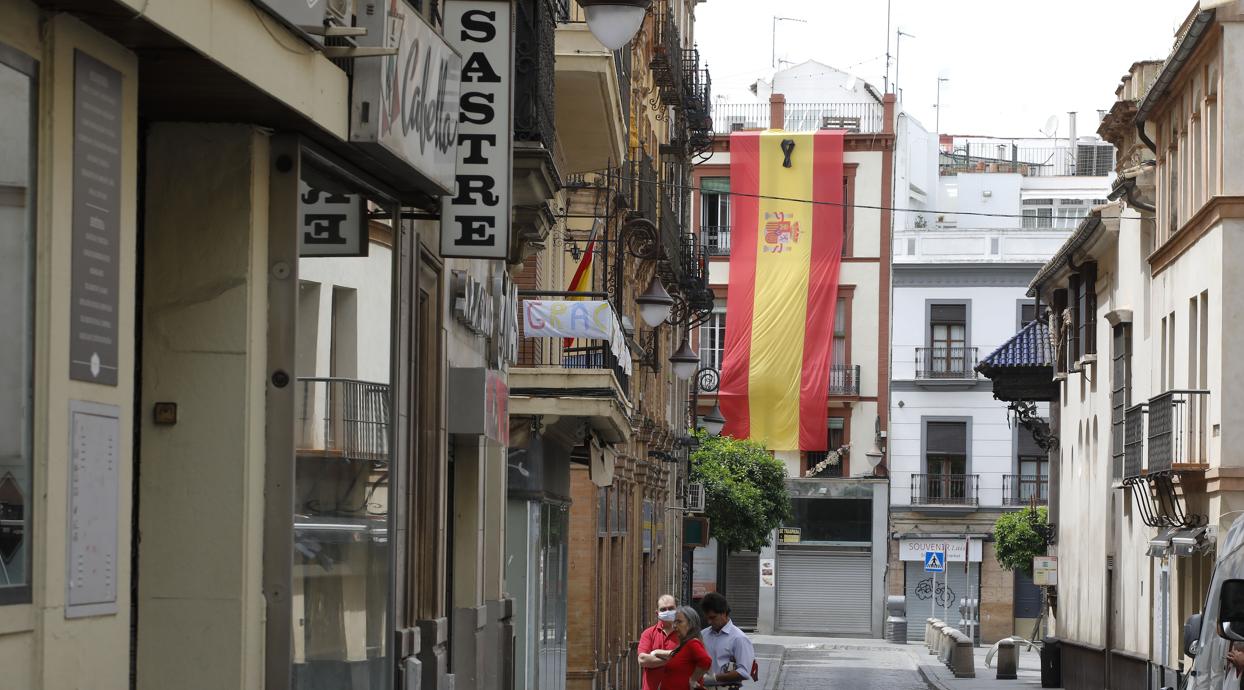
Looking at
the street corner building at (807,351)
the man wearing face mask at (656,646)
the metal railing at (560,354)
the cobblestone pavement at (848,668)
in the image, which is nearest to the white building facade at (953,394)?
the street corner building at (807,351)

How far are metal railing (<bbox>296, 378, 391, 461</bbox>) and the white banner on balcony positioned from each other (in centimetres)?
913

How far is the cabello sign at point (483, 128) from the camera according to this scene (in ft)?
37.8

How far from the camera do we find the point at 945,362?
65688mm

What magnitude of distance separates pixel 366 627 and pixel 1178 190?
1955cm

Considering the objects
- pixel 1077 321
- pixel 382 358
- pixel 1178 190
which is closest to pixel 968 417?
pixel 1077 321

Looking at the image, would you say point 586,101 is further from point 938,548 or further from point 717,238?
point 717,238

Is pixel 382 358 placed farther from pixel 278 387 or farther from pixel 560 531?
pixel 560 531

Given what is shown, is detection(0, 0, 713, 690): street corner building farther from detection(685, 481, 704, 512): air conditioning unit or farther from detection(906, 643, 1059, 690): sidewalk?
detection(685, 481, 704, 512): air conditioning unit

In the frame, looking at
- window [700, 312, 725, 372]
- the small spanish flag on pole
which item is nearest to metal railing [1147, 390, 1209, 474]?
the small spanish flag on pole

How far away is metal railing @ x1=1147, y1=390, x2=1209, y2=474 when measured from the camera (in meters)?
24.6

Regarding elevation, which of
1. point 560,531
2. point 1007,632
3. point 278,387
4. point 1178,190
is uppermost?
point 1178,190

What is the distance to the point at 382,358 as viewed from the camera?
9711 millimetres

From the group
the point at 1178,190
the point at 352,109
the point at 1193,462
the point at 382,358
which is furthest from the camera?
the point at 1178,190

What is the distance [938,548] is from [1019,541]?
8.57m
